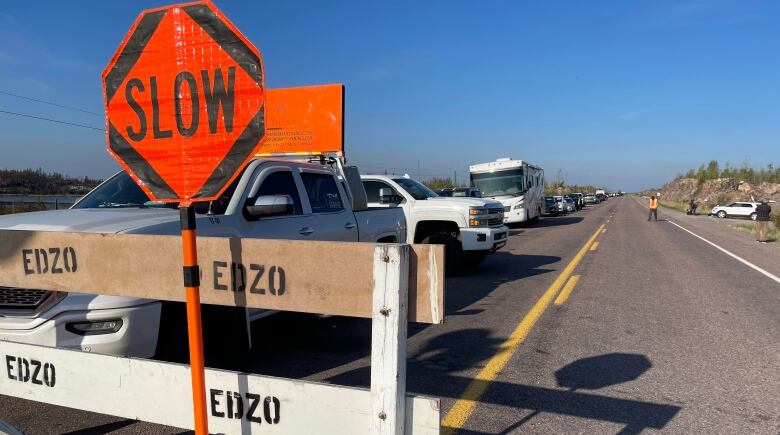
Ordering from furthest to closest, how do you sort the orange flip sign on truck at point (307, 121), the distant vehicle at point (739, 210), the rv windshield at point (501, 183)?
the distant vehicle at point (739, 210) → the rv windshield at point (501, 183) → the orange flip sign on truck at point (307, 121)

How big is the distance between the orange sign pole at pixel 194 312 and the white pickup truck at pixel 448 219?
8124 mm

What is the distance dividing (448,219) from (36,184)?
2433cm

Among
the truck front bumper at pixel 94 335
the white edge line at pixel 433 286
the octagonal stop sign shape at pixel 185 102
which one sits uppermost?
the octagonal stop sign shape at pixel 185 102

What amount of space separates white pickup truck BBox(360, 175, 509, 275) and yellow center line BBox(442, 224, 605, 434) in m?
2.36

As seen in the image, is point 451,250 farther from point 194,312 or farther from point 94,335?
point 194,312

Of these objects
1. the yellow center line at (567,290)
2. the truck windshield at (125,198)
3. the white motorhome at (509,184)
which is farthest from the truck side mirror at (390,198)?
the white motorhome at (509,184)

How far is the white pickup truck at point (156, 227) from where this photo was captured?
3504mm

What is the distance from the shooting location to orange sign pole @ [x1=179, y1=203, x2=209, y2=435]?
233cm

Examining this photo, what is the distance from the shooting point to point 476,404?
409 cm

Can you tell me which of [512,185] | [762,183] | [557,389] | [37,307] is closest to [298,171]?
[37,307]

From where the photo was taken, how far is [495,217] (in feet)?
37.3

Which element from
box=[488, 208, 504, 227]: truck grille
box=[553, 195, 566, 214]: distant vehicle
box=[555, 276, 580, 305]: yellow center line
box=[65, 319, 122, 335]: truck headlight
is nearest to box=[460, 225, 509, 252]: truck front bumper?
box=[488, 208, 504, 227]: truck grille

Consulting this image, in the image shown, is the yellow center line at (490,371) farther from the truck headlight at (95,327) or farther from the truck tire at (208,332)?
the truck headlight at (95,327)

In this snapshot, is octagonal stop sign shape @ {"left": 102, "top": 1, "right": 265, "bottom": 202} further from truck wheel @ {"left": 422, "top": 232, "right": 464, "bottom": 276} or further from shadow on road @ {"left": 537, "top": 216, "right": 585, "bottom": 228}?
shadow on road @ {"left": 537, "top": 216, "right": 585, "bottom": 228}
